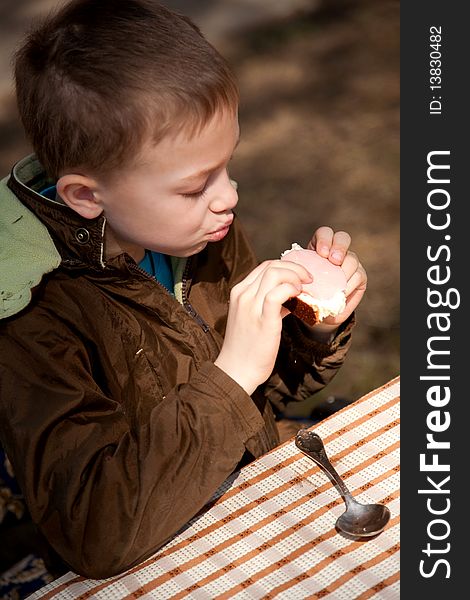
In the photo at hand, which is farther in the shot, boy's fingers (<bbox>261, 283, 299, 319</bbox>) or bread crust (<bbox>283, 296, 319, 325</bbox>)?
bread crust (<bbox>283, 296, 319, 325</bbox>)

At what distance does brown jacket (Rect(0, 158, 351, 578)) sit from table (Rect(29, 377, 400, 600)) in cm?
5

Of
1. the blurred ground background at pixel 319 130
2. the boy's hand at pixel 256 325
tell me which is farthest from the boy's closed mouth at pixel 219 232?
the blurred ground background at pixel 319 130

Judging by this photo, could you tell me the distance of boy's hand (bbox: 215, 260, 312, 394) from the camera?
188cm

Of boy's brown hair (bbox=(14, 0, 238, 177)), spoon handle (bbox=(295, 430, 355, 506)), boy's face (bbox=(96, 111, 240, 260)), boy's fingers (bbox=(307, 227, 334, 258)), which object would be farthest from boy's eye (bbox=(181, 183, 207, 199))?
spoon handle (bbox=(295, 430, 355, 506))

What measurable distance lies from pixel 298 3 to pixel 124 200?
510 cm

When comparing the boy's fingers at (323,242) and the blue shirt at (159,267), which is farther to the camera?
the blue shirt at (159,267)

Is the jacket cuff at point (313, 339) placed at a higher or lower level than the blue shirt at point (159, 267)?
lower

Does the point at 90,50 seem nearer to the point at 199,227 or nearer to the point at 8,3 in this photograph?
the point at 199,227

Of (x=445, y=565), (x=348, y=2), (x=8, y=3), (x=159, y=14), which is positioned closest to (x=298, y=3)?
(x=348, y=2)

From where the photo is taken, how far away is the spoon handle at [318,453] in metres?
1.88

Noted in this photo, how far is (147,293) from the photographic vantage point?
2.14m

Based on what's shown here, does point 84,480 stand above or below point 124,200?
below

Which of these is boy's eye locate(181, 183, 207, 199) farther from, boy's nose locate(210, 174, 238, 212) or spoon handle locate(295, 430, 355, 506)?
spoon handle locate(295, 430, 355, 506)

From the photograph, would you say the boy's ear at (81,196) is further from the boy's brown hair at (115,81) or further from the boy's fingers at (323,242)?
the boy's fingers at (323,242)
